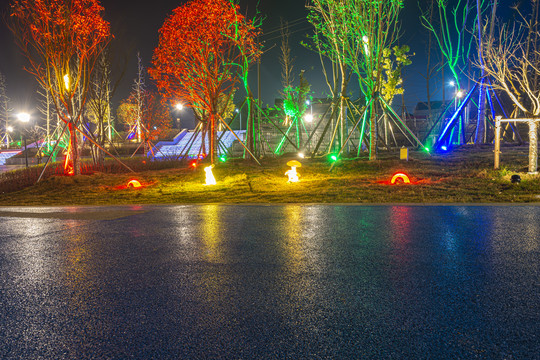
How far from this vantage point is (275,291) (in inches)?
156

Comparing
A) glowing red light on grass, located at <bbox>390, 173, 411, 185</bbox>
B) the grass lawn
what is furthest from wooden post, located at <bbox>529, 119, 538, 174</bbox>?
glowing red light on grass, located at <bbox>390, 173, 411, 185</bbox>

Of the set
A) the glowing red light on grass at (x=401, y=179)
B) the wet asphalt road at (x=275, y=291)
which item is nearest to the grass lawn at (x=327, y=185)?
the glowing red light on grass at (x=401, y=179)

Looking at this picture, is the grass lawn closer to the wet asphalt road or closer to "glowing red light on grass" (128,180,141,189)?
"glowing red light on grass" (128,180,141,189)

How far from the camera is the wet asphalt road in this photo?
9.48 ft

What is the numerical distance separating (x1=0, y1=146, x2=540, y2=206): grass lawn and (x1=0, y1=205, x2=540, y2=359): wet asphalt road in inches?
130

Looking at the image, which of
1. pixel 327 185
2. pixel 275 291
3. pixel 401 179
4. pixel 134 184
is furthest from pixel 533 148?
pixel 134 184

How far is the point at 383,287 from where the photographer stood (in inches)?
158

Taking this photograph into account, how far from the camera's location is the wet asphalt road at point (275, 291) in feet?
9.48

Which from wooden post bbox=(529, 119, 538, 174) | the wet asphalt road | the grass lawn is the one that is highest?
wooden post bbox=(529, 119, 538, 174)

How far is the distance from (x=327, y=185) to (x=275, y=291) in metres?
9.48

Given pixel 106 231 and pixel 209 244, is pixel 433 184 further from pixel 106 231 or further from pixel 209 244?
pixel 106 231

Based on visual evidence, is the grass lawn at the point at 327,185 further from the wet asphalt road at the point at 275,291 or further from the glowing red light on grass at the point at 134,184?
the wet asphalt road at the point at 275,291

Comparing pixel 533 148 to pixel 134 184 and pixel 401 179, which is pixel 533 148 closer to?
pixel 401 179

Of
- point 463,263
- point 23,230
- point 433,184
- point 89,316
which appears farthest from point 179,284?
point 433,184
